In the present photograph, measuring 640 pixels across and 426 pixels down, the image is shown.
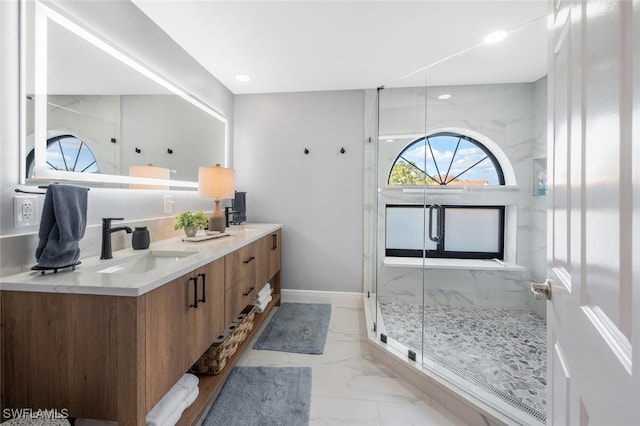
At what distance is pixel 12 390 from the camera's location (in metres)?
0.96

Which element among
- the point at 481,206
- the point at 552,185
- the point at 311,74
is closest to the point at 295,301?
the point at 481,206

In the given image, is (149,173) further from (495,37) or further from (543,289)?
(495,37)

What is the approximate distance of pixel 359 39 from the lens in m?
2.04

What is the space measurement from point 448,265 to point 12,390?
2882 mm

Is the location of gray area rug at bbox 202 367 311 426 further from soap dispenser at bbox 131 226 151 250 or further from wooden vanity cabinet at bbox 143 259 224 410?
soap dispenser at bbox 131 226 151 250

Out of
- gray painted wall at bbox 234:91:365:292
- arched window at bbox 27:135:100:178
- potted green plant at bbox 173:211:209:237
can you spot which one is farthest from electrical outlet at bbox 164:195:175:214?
gray painted wall at bbox 234:91:365:292

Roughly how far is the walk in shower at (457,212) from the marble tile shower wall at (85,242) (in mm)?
1775

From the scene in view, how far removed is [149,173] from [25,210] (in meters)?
0.78

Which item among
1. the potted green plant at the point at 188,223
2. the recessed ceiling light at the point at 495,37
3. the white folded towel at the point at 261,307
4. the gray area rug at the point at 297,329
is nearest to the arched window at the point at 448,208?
the recessed ceiling light at the point at 495,37

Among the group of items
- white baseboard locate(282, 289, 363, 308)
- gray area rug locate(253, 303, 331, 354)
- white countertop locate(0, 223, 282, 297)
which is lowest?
gray area rug locate(253, 303, 331, 354)

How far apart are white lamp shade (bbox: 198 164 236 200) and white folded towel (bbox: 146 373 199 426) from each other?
1.22 m

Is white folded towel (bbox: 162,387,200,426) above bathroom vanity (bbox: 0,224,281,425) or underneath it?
underneath

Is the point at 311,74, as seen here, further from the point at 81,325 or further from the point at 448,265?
the point at 81,325

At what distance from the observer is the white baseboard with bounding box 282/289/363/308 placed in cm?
299
